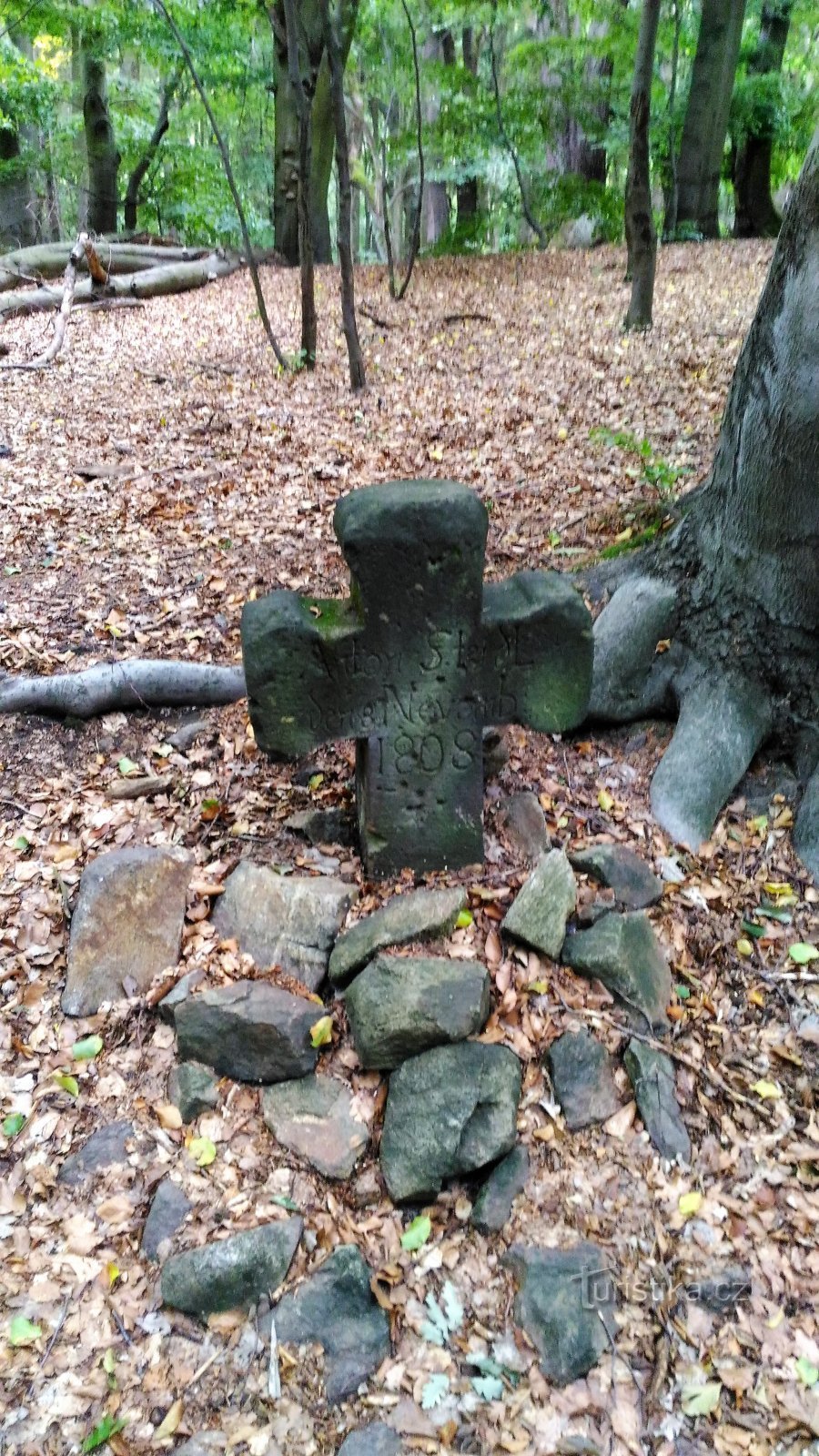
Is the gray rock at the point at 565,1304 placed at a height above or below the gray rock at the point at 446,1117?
below

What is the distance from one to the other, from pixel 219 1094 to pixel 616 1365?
1398 mm

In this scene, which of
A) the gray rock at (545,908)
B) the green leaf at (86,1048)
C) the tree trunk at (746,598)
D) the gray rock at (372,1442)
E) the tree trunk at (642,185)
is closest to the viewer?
the gray rock at (372,1442)

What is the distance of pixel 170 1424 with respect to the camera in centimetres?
235

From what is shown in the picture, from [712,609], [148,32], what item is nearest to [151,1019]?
[712,609]

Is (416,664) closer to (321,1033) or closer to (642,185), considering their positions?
(321,1033)

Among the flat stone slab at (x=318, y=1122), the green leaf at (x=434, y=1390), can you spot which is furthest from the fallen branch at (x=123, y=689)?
the green leaf at (x=434, y=1390)

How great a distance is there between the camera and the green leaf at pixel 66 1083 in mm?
3059

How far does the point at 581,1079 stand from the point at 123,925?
5.68 feet

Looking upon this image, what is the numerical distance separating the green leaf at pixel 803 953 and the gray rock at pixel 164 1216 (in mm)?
2252

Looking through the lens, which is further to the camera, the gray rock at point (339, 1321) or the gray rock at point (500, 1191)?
the gray rock at point (500, 1191)

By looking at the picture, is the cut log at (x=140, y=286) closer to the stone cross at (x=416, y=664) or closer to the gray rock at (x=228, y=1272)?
the stone cross at (x=416, y=664)

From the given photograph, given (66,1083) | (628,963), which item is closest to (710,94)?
(628,963)

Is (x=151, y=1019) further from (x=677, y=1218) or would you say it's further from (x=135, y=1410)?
(x=677, y=1218)

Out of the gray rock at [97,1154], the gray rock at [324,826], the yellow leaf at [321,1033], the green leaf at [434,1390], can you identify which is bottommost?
the green leaf at [434,1390]
